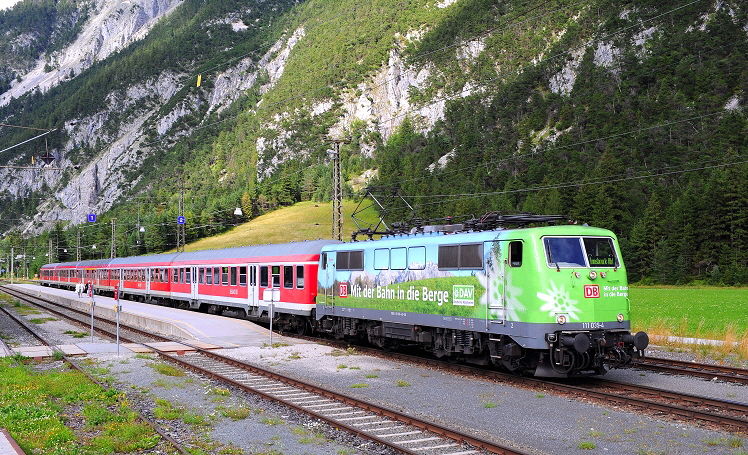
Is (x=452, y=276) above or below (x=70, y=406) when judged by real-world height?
above

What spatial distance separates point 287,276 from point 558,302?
15.0m

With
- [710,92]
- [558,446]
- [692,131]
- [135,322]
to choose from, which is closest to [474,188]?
[692,131]

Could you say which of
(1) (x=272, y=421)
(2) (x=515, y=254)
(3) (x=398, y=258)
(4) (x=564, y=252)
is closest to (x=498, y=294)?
(2) (x=515, y=254)

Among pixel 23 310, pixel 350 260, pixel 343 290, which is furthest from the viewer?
pixel 23 310

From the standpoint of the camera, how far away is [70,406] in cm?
1354

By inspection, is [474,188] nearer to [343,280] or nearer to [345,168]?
[345,168]

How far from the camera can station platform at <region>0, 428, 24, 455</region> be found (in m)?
8.72

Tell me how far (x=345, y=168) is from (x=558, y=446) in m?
185

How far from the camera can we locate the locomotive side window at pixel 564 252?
50.8 feet

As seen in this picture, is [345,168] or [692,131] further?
[345,168]

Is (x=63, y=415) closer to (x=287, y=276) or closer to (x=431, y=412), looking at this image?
(x=431, y=412)

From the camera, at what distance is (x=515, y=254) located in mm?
15867

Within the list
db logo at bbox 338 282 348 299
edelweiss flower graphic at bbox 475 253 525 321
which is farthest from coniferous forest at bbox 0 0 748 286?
edelweiss flower graphic at bbox 475 253 525 321

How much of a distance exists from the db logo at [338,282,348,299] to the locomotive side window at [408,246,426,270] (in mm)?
4135
